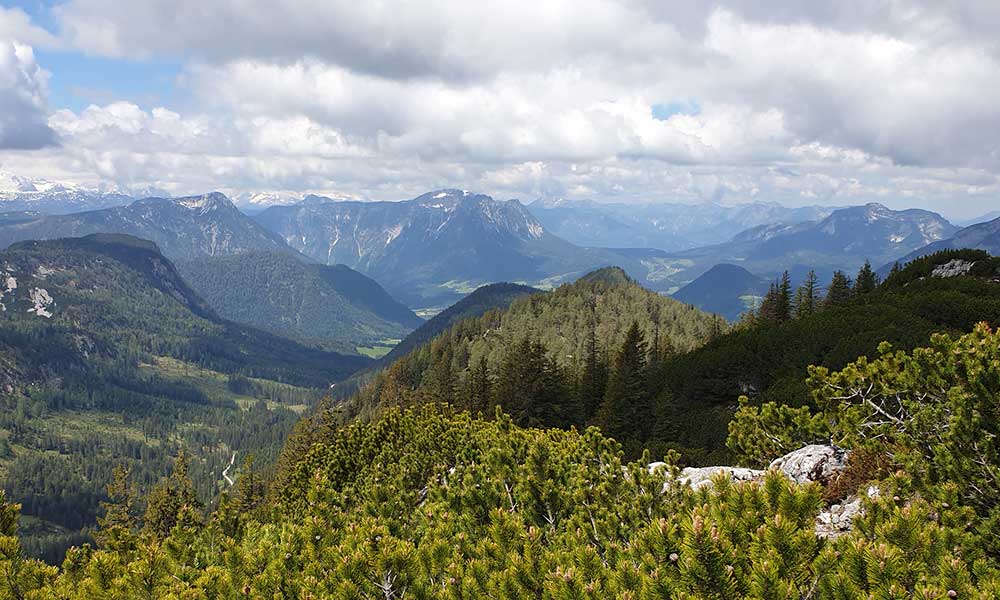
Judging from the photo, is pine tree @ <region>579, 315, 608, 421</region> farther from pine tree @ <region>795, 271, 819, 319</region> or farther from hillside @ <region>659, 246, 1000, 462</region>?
pine tree @ <region>795, 271, 819, 319</region>

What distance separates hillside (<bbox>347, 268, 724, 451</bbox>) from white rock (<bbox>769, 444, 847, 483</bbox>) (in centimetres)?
2851

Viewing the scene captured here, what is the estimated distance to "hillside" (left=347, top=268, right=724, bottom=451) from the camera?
62719mm

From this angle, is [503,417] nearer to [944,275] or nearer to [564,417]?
[564,417]

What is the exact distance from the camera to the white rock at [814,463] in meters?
15.6

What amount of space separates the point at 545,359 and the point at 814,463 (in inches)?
1944

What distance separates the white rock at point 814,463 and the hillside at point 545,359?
28514 mm

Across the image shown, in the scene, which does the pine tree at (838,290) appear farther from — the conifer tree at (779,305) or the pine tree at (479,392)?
the pine tree at (479,392)

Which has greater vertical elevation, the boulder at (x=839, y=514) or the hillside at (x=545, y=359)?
the boulder at (x=839, y=514)

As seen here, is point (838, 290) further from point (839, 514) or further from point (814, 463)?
point (839, 514)

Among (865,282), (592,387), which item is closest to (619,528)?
(592,387)

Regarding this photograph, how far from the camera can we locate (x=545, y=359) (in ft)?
215

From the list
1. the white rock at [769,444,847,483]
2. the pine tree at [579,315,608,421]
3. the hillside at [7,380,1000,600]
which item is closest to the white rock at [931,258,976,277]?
the pine tree at [579,315,608,421]

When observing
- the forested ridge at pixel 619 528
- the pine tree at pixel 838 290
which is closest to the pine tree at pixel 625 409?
the forested ridge at pixel 619 528

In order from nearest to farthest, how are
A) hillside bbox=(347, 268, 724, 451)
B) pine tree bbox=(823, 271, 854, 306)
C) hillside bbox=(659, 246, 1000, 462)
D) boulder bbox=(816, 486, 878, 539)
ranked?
boulder bbox=(816, 486, 878, 539)
hillside bbox=(659, 246, 1000, 462)
hillside bbox=(347, 268, 724, 451)
pine tree bbox=(823, 271, 854, 306)
